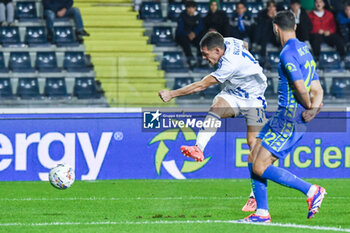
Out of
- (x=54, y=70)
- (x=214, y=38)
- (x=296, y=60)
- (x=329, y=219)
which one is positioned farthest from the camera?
(x=54, y=70)

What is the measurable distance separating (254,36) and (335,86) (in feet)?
8.64

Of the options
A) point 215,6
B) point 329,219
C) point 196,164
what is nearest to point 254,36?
point 215,6

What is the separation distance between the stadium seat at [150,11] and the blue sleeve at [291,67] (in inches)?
389

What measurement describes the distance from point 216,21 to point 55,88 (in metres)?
3.86

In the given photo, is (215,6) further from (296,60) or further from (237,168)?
(296,60)

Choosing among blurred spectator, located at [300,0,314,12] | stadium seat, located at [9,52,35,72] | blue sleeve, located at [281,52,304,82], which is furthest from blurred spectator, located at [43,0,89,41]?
blue sleeve, located at [281,52,304,82]

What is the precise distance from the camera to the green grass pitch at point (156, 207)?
293 inches

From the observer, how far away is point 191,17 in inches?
632

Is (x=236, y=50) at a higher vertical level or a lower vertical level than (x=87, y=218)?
higher

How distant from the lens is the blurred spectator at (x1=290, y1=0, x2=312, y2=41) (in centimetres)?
1580

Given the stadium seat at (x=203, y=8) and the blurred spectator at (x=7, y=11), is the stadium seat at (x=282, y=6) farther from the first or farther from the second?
the blurred spectator at (x=7, y=11)

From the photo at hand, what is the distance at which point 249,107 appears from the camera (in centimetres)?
971

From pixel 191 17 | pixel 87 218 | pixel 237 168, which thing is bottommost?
pixel 237 168

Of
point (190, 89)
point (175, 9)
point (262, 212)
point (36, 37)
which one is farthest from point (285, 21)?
point (175, 9)
